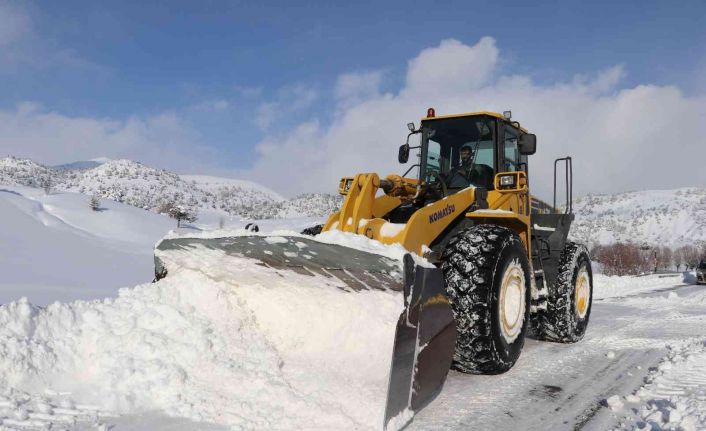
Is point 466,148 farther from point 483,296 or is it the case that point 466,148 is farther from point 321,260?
point 321,260

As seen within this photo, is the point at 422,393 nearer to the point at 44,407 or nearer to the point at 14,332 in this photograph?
the point at 44,407

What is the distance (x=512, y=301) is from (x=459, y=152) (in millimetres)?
2054

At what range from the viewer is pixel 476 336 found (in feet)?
11.6

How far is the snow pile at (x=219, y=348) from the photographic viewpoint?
2529 mm

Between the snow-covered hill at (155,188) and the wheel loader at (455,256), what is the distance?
10061cm

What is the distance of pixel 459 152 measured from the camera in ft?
18.3

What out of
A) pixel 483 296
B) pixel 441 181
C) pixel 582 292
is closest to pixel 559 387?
pixel 483 296

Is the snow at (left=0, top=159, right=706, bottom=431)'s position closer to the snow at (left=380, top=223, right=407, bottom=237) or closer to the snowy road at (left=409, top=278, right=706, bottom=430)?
the snowy road at (left=409, top=278, right=706, bottom=430)

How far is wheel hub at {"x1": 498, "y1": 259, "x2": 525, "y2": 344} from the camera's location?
3.90m

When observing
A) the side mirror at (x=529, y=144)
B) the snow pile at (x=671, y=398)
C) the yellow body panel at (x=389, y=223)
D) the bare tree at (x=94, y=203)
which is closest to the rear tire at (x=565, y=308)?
the snow pile at (x=671, y=398)

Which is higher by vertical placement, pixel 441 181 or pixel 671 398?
pixel 441 181

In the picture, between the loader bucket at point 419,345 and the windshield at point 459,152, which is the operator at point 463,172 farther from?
the loader bucket at point 419,345

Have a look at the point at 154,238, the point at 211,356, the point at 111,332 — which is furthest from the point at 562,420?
the point at 154,238

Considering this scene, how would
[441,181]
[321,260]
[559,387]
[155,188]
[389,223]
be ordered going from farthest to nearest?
1. [155,188]
2. [441,181]
3. [389,223]
4. [559,387]
5. [321,260]
